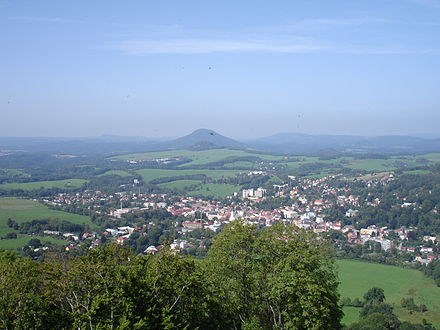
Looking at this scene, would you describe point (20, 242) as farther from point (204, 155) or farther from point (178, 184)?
point (204, 155)

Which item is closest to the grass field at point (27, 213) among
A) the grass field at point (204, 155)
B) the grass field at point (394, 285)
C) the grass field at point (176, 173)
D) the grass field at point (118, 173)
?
the grass field at point (394, 285)

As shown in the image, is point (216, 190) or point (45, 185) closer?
point (45, 185)

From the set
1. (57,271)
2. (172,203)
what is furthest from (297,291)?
(172,203)

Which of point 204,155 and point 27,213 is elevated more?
point 204,155

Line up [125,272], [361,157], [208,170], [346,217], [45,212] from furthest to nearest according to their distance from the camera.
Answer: [361,157]
[208,170]
[346,217]
[45,212]
[125,272]

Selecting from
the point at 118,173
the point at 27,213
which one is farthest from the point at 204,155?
the point at 27,213

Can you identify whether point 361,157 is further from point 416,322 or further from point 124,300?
point 124,300
